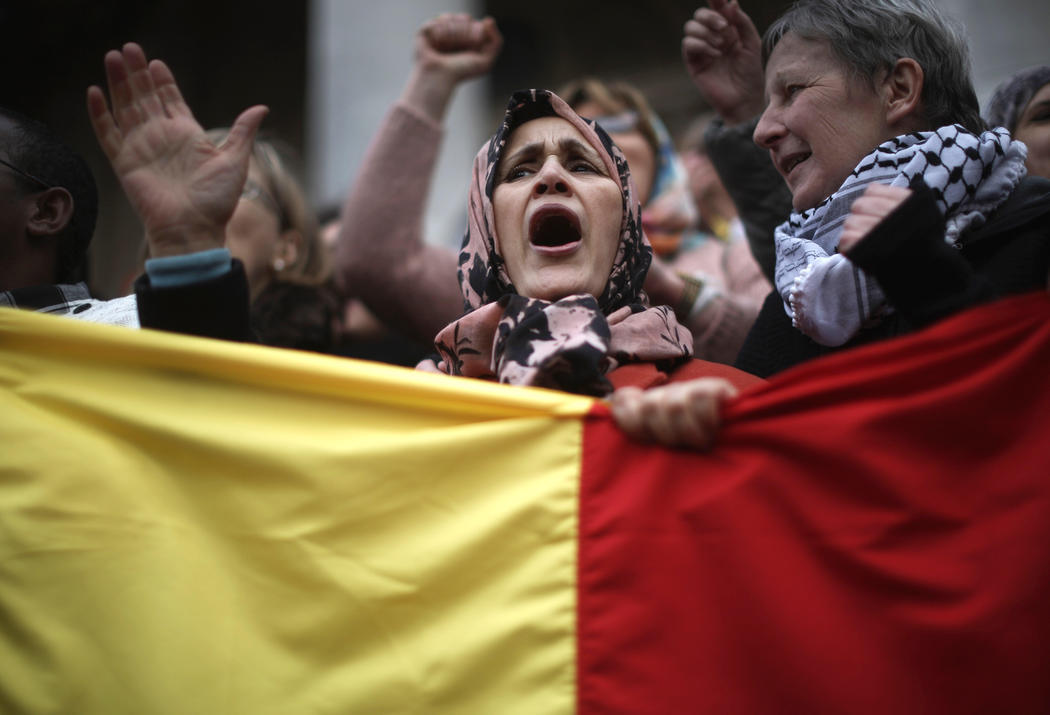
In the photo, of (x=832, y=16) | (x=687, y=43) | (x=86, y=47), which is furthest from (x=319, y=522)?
(x=86, y=47)

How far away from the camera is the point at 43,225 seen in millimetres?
2326

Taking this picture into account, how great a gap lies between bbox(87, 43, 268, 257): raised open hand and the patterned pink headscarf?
0.57 m

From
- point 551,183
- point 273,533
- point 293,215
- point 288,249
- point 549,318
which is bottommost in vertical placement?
point 273,533

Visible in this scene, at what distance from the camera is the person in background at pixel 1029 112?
2490 mm

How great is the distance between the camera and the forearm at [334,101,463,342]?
2969 mm

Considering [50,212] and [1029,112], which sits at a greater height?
[1029,112]

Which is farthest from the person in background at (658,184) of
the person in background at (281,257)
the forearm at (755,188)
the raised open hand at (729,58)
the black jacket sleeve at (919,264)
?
the black jacket sleeve at (919,264)

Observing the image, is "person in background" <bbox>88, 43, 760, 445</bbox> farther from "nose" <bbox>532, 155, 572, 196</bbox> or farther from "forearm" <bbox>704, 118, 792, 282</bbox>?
"forearm" <bbox>704, 118, 792, 282</bbox>

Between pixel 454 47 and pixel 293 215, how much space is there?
0.77 meters

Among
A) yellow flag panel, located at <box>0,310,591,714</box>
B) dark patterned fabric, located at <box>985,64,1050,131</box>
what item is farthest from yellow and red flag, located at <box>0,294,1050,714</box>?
dark patterned fabric, located at <box>985,64,1050,131</box>

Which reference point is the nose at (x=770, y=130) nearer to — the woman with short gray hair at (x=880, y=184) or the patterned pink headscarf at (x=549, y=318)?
the woman with short gray hair at (x=880, y=184)

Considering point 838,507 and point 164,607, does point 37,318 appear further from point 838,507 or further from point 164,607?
point 838,507

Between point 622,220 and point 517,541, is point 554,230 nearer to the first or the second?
point 622,220

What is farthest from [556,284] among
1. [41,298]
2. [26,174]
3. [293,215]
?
[293,215]
